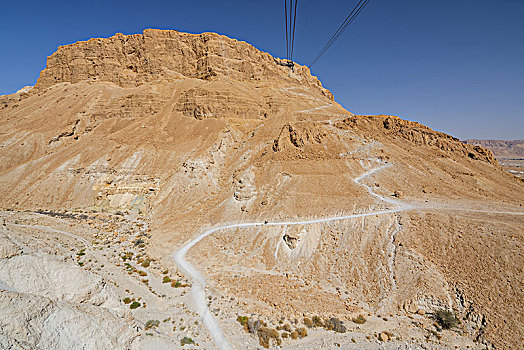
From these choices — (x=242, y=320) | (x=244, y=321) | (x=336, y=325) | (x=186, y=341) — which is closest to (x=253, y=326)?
(x=244, y=321)

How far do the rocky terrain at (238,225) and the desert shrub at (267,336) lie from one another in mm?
126

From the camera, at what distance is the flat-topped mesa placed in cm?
6259

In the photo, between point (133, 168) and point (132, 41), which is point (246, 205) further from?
point (132, 41)

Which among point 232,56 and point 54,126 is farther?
point 232,56

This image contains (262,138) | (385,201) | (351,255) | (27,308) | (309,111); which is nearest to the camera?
(27,308)

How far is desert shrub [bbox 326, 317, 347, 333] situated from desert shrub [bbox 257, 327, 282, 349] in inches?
146

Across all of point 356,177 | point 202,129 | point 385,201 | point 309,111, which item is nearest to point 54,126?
point 202,129

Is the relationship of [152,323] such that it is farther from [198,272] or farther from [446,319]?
[446,319]

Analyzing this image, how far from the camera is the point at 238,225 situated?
29.9 meters

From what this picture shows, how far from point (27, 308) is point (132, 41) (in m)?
74.1

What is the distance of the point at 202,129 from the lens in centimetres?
4725

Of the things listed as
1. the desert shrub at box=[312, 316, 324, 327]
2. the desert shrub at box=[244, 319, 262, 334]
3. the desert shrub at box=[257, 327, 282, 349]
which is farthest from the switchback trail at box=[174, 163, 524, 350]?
the desert shrub at box=[312, 316, 324, 327]

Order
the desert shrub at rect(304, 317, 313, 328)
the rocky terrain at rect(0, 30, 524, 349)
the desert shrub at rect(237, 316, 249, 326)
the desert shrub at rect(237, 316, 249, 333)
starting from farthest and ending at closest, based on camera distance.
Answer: the desert shrub at rect(304, 317, 313, 328), the desert shrub at rect(237, 316, 249, 326), the desert shrub at rect(237, 316, 249, 333), the rocky terrain at rect(0, 30, 524, 349)

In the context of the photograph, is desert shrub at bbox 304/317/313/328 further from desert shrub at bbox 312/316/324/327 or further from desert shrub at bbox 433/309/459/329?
desert shrub at bbox 433/309/459/329
